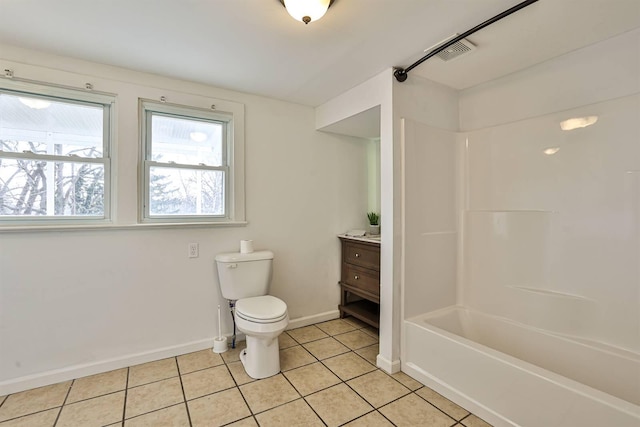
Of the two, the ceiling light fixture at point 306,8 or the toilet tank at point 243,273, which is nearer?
the ceiling light fixture at point 306,8

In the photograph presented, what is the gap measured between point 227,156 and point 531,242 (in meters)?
2.46

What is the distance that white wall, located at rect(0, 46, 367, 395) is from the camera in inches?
75.4

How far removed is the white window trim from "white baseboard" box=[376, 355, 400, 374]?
1.56m

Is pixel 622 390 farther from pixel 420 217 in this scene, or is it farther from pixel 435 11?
pixel 435 11

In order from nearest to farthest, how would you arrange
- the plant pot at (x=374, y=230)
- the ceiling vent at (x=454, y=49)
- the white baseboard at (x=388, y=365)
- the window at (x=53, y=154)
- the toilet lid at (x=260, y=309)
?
the ceiling vent at (x=454, y=49) → the window at (x=53, y=154) → the toilet lid at (x=260, y=309) → the white baseboard at (x=388, y=365) → the plant pot at (x=374, y=230)

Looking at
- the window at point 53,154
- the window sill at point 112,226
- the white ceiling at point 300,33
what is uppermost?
the white ceiling at point 300,33

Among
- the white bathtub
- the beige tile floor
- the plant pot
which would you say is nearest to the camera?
the white bathtub

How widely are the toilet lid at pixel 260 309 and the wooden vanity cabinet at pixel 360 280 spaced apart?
886 mm

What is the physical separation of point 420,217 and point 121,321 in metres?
2.33

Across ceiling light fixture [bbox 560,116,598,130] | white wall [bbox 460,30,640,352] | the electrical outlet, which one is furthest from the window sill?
ceiling light fixture [bbox 560,116,598,130]

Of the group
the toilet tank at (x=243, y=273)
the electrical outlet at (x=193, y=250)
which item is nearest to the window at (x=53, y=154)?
the electrical outlet at (x=193, y=250)

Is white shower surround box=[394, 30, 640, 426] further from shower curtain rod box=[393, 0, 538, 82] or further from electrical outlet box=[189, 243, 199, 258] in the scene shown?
electrical outlet box=[189, 243, 199, 258]

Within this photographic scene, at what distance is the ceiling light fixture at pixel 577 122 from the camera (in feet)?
6.02

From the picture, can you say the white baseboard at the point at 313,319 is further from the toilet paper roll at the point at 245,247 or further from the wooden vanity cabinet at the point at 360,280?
the toilet paper roll at the point at 245,247
